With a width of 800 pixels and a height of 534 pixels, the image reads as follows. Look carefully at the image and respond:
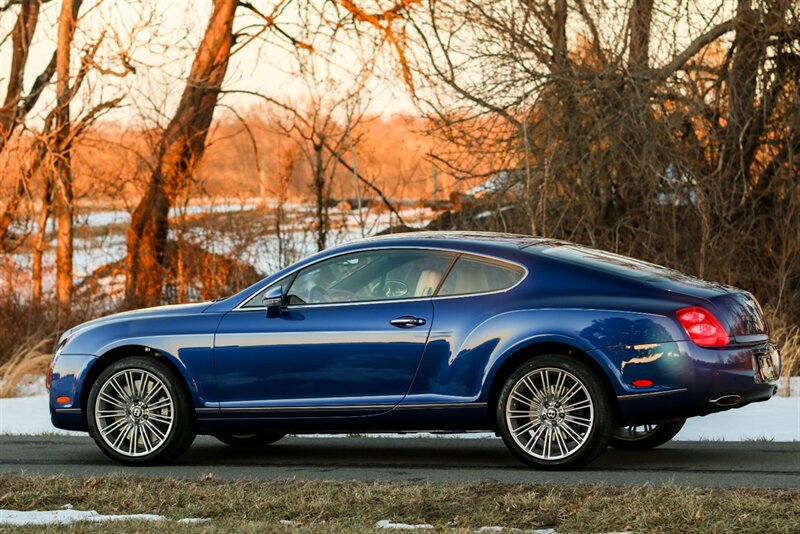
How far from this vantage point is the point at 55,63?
942 inches

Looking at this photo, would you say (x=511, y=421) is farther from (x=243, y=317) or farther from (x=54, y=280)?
(x=54, y=280)

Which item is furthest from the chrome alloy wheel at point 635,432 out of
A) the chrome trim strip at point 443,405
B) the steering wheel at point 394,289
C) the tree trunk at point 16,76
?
the tree trunk at point 16,76

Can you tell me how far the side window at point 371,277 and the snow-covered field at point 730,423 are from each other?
250 cm

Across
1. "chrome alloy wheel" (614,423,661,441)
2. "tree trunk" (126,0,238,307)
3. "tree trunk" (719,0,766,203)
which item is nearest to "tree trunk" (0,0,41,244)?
"tree trunk" (126,0,238,307)

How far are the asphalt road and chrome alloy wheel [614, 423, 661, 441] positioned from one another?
0.15 m

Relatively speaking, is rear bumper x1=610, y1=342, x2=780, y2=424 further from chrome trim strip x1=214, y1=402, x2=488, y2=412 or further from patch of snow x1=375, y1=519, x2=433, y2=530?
patch of snow x1=375, y1=519, x2=433, y2=530

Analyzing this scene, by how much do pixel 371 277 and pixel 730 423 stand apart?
4048mm

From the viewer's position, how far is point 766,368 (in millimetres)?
8750

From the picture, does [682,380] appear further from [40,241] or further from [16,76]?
[16,76]

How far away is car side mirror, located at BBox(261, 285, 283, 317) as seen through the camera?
9320 mm

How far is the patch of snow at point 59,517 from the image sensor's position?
7.32m

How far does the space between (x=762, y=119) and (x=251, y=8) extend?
960 centimetres

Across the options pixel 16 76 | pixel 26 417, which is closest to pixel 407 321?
pixel 26 417

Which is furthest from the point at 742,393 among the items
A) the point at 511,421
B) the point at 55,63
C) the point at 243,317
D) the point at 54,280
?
the point at 55,63
